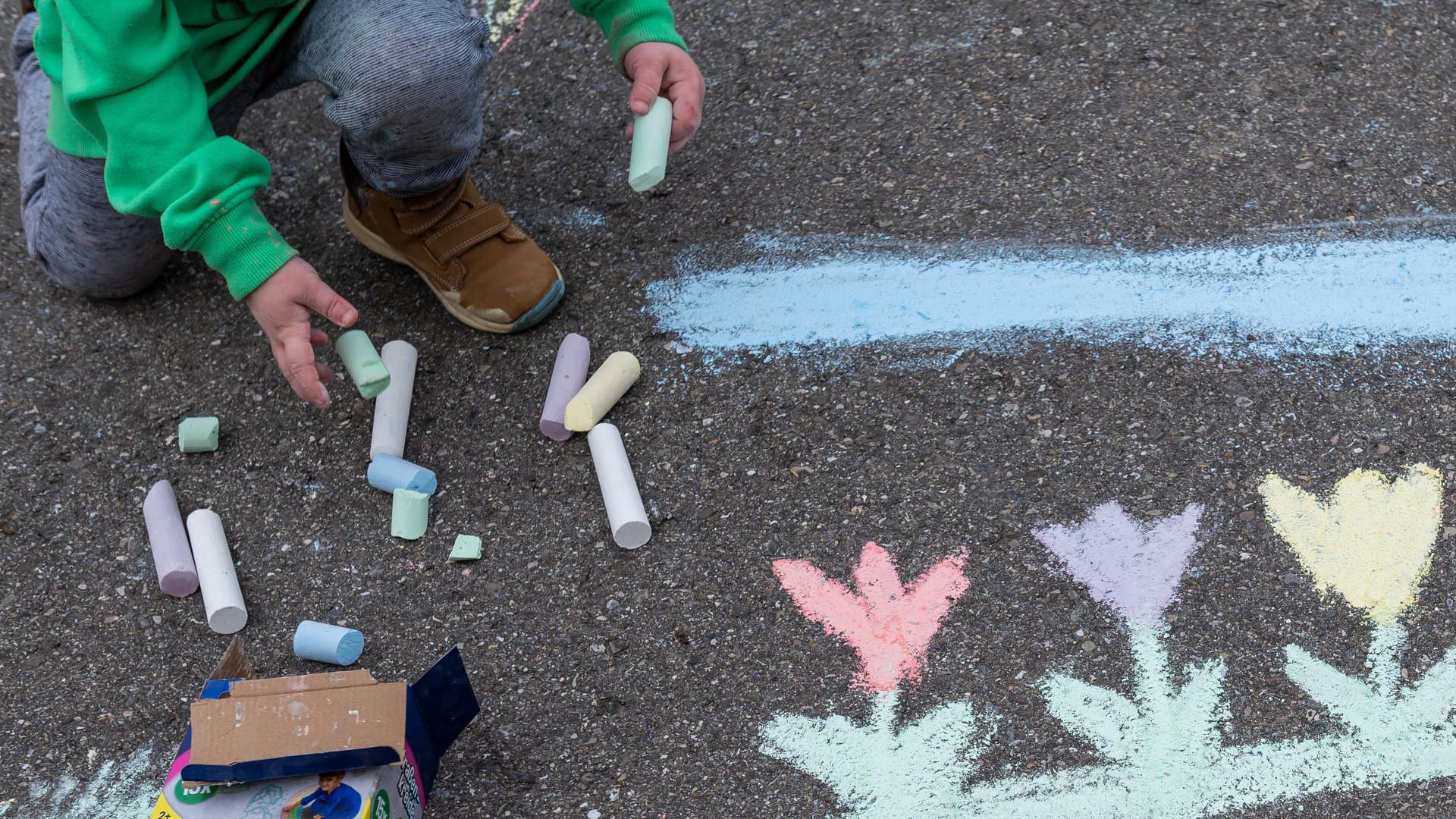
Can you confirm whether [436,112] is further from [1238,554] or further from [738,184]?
[1238,554]

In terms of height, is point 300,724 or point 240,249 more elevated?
point 240,249

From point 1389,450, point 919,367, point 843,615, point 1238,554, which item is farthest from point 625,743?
point 1389,450

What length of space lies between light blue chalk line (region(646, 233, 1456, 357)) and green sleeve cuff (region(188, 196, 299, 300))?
739 mm

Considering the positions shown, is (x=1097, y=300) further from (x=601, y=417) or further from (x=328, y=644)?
(x=328, y=644)

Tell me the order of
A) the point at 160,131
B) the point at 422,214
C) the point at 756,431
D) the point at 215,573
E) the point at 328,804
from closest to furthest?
the point at 328,804 < the point at 160,131 < the point at 215,573 < the point at 756,431 < the point at 422,214

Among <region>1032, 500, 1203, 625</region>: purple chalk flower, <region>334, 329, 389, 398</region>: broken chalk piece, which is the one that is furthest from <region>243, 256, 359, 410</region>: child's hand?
<region>1032, 500, 1203, 625</region>: purple chalk flower

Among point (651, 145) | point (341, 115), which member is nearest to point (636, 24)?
point (651, 145)

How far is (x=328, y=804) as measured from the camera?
4.45 ft

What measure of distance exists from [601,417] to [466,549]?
335 millimetres

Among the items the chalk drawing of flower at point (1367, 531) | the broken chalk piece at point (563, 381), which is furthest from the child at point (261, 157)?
the chalk drawing of flower at point (1367, 531)

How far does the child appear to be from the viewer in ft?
5.52

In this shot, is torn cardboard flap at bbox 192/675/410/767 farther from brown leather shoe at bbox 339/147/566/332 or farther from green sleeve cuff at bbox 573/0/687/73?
green sleeve cuff at bbox 573/0/687/73

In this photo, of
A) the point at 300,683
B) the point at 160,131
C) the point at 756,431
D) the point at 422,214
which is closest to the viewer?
the point at 300,683

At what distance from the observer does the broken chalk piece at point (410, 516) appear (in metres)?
1.91
